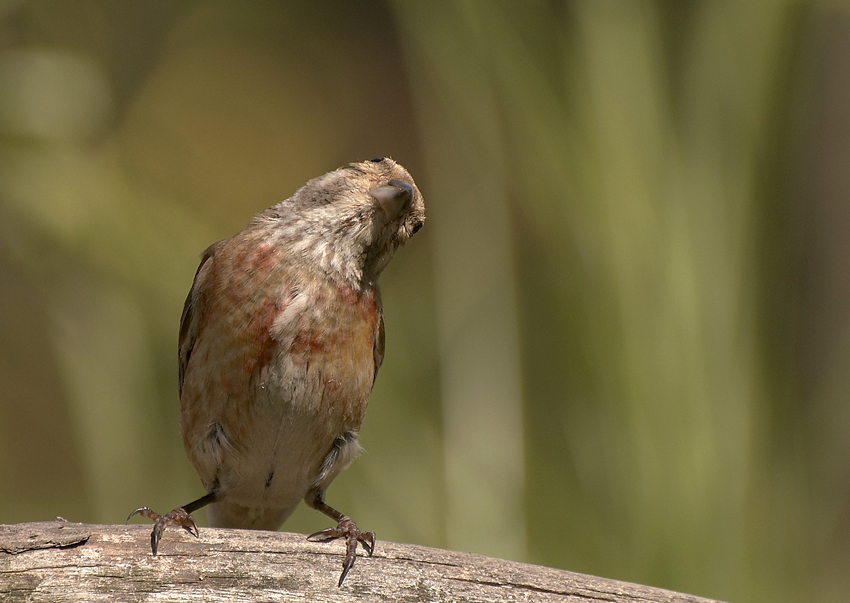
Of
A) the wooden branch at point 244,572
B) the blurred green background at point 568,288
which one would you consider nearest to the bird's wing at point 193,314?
the blurred green background at point 568,288

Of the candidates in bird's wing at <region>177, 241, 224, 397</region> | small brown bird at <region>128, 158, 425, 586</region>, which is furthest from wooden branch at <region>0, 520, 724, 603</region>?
bird's wing at <region>177, 241, 224, 397</region>

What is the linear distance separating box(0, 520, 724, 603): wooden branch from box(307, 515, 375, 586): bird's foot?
0.07 ft

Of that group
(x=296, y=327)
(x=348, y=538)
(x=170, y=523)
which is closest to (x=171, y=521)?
(x=170, y=523)

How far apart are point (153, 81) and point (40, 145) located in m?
1.39

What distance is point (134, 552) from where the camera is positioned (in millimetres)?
2312

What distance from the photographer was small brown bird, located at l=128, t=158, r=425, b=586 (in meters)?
2.96

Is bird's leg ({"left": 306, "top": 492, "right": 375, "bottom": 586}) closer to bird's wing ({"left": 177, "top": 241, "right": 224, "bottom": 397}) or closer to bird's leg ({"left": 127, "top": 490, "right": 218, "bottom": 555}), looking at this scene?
bird's leg ({"left": 127, "top": 490, "right": 218, "bottom": 555})

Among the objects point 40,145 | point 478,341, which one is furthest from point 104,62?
point 478,341

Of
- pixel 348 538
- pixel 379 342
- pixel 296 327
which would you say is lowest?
pixel 348 538

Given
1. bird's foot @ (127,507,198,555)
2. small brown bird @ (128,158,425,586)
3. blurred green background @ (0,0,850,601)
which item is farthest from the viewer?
blurred green background @ (0,0,850,601)

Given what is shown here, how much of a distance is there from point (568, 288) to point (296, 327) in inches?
43.9

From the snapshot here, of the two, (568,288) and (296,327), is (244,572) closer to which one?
(296,327)

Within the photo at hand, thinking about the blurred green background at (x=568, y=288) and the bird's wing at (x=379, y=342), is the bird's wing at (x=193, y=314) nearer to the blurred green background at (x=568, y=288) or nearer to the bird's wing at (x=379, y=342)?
the bird's wing at (x=379, y=342)

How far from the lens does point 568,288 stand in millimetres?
3531
